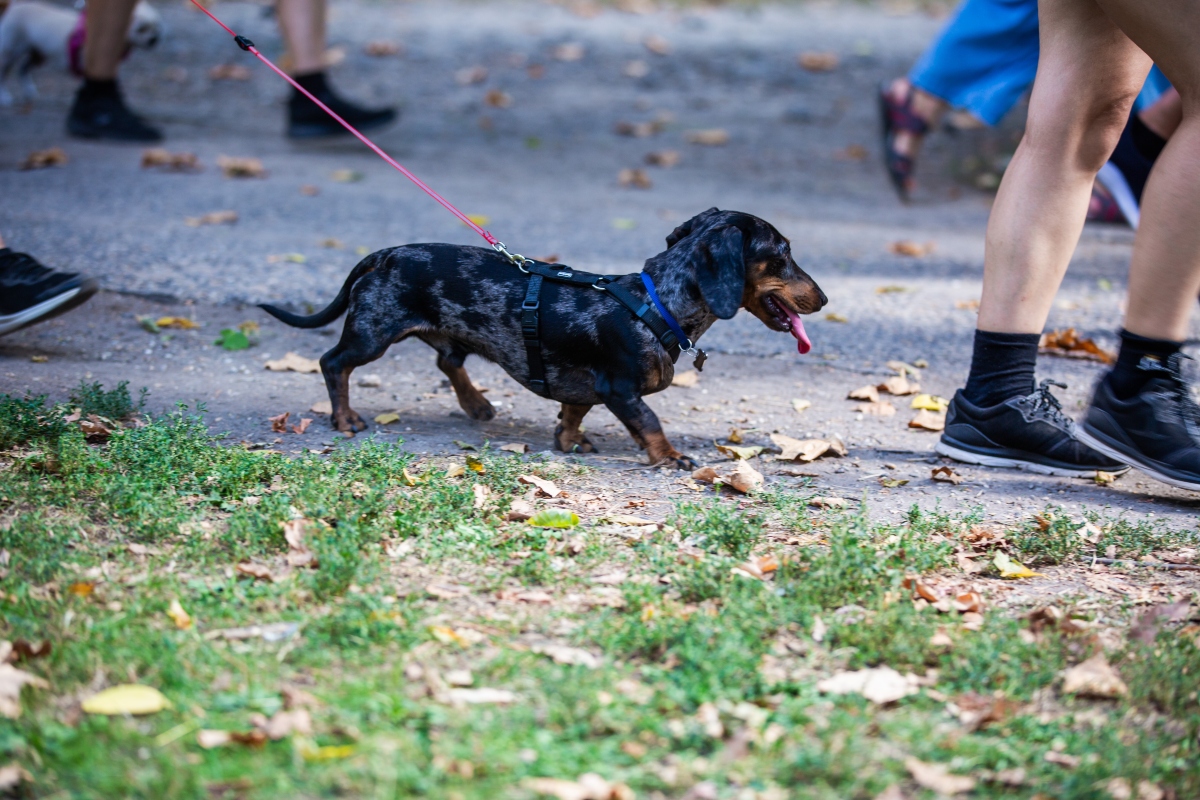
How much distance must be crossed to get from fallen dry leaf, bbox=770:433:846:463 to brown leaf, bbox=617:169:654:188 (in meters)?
4.30

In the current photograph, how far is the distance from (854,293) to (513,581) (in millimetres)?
3465

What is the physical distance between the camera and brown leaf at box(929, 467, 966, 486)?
3.56m

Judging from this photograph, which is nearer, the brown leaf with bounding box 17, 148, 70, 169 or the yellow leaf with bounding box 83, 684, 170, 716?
the yellow leaf with bounding box 83, 684, 170, 716

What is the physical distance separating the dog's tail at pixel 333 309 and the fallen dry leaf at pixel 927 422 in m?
2.11

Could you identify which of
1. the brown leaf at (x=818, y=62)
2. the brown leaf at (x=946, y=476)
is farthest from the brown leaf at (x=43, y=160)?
the brown leaf at (x=818, y=62)

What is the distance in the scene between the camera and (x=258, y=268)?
5.47 m

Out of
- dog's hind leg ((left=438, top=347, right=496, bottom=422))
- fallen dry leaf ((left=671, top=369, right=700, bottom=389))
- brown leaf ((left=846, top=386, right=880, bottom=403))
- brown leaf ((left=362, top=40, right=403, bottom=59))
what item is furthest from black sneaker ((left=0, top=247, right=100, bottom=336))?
brown leaf ((left=362, top=40, right=403, bottom=59))

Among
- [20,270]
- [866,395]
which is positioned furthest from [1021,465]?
[20,270]

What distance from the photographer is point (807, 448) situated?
12.3 ft

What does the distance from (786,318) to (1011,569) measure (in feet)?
3.82

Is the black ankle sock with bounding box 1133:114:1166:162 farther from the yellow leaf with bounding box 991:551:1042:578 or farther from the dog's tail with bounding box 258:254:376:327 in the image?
the dog's tail with bounding box 258:254:376:327

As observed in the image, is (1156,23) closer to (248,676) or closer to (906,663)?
(906,663)

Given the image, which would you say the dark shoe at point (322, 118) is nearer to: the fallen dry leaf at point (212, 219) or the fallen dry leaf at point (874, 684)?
the fallen dry leaf at point (212, 219)

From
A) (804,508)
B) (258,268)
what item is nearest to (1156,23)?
(804,508)
